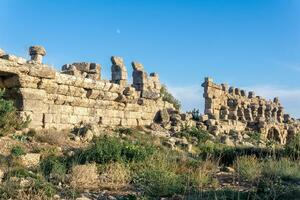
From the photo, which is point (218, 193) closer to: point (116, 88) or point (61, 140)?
point (61, 140)

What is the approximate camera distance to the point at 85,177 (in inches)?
354

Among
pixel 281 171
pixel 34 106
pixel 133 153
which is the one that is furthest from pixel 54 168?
pixel 34 106

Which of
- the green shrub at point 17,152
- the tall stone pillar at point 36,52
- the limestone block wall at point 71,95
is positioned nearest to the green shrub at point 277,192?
the green shrub at point 17,152

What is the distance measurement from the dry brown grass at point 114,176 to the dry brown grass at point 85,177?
0.15 metres

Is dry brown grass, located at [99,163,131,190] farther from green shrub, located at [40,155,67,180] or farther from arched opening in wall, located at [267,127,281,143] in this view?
arched opening in wall, located at [267,127,281,143]

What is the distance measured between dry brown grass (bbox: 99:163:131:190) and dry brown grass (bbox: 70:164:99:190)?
0.15 m

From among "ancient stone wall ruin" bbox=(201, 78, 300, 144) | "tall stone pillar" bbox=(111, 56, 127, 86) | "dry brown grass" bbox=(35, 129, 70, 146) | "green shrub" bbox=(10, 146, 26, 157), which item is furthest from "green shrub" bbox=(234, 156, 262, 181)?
"ancient stone wall ruin" bbox=(201, 78, 300, 144)

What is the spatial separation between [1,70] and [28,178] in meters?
6.19

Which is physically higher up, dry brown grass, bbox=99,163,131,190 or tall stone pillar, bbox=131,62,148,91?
tall stone pillar, bbox=131,62,148,91

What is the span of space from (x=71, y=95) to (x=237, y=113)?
57.6 ft

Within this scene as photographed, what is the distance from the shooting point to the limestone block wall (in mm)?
14213

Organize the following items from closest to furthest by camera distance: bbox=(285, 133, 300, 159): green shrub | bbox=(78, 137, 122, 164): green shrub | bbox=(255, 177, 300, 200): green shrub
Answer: bbox=(255, 177, 300, 200): green shrub → bbox=(78, 137, 122, 164): green shrub → bbox=(285, 133, 300, 159): green shrub

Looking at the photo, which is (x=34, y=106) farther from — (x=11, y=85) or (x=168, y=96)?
(x=168, y=96)

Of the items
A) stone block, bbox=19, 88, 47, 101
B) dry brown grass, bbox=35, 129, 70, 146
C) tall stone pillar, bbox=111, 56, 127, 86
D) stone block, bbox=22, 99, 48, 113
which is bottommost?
dry brown grass, bbox=35, 129, 70, 146
